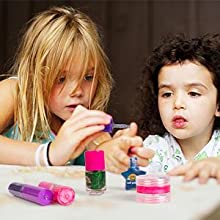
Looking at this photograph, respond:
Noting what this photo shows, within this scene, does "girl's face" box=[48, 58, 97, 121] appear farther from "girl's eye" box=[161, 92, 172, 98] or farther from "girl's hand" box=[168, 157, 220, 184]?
"girl's hand" box=[168, 157, 220, 184]

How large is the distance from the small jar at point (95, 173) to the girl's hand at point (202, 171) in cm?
13

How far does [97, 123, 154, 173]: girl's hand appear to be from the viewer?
71cm

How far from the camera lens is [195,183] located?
26.1 inches

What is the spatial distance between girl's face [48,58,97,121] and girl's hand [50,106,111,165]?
0.34m

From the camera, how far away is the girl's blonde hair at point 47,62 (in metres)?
1.19

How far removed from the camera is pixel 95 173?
0.62 meters

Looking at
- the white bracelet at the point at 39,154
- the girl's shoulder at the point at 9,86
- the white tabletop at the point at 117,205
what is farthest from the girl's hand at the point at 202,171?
the girl's shoulder at the point at 9,86

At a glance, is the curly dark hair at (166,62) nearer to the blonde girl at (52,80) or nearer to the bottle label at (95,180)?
the blonde girl at (52,80)

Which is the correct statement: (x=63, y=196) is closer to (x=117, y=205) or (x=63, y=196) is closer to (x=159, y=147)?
(x=117, y=205)

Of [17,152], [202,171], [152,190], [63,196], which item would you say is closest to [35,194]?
[63,196]

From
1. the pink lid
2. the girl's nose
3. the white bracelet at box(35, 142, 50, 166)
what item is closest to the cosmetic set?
the pink lid

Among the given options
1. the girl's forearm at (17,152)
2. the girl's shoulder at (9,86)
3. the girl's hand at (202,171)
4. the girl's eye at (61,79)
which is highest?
the girl's eye at (61,79)

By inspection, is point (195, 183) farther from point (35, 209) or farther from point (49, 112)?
point (49, 112)

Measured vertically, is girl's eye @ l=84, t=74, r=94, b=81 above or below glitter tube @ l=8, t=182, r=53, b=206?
above
